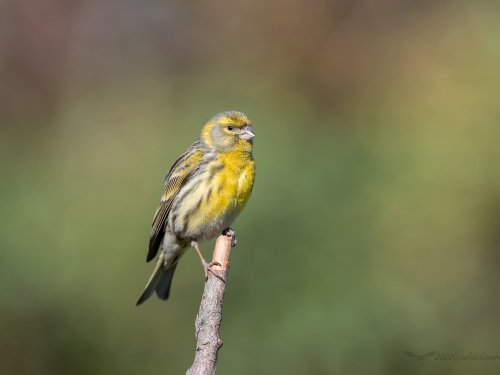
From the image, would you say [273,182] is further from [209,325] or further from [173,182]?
[209,325]

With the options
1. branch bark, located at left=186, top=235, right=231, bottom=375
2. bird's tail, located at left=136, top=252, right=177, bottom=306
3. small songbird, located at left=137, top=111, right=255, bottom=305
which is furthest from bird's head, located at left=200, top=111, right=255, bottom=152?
branch bark, located at left=186, top=235, right=231, bottom=375

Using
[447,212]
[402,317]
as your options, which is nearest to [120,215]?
[402,317]

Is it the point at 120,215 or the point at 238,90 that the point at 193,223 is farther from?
the point at 238,90

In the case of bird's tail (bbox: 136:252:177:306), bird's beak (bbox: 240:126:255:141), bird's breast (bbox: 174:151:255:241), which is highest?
bird's beak (bbox: 240:126:255:141)

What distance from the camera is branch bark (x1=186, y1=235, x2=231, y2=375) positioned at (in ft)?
10.5

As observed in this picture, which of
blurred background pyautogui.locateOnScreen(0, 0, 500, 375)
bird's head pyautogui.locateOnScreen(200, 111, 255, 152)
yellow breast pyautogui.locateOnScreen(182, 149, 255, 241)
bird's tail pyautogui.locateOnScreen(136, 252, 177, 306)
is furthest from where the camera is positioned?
blurred background pyautogui.locateOnScreen(0, 0, 500, 375)

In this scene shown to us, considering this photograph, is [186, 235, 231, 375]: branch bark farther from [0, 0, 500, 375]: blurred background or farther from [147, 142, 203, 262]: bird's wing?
[0, 0, 500, 375]: blurred background

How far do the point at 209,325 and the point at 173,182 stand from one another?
2.10m

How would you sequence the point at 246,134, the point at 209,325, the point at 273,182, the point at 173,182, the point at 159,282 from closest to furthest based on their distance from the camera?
1. the point at 209,325
2. the point at 246,134
3. the point at 173,182
4. the point at 159,282
5. the point at 273,182

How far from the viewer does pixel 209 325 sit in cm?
340

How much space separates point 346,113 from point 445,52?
1631 millimetres

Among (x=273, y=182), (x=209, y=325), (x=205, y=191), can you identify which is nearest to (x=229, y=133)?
(x=205, y=191)

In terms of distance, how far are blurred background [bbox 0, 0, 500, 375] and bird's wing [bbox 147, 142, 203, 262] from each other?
3.31 feet

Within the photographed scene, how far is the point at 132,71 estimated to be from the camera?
1020 cm
